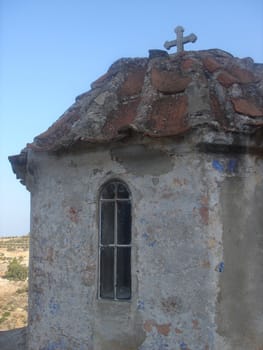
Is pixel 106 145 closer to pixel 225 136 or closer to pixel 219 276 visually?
pixel 225 136

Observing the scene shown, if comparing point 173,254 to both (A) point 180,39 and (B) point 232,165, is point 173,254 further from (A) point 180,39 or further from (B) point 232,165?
(A) point 180,39

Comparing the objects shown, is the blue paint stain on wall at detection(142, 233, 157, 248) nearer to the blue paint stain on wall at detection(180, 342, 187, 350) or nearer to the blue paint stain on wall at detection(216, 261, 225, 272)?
the blue paint stain on wall at detection(216, 261, 225, 272)

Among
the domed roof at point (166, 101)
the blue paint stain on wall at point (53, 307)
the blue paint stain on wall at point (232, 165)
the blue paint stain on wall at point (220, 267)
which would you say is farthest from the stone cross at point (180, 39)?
the blue paint stain on wall at point (53, 307)

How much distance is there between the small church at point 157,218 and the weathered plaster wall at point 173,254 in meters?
0.01

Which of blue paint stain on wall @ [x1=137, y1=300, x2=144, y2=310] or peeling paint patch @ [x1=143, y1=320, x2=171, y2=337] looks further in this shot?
blue paint stain on wall @ [x1=137, y1=300, x2=144, y2=310]

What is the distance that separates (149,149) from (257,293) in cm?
225

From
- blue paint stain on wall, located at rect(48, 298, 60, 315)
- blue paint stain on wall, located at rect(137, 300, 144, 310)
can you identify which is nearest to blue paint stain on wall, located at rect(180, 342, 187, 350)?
blue paint stain on wall, located at rect(137, 300, 144, 310)

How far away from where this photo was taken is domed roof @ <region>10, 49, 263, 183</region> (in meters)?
5.31

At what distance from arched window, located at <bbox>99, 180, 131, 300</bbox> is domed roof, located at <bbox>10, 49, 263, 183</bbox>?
2.54 ft

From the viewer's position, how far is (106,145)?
5.73m

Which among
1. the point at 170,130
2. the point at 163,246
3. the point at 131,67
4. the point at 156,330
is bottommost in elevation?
the point at 156,330

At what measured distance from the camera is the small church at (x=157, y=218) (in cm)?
507

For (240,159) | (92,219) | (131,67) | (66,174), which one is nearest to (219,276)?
(240,159)

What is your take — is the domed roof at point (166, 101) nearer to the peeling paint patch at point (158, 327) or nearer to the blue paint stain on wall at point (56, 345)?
the peeling paint patch at point (158, 327)
